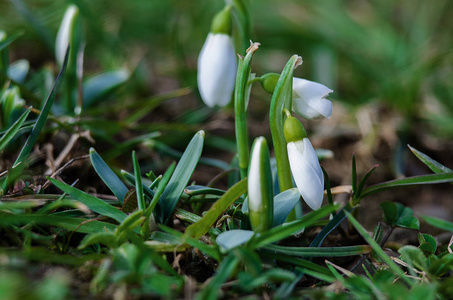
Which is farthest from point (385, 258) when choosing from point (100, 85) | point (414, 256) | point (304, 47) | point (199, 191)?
point (304, 47)

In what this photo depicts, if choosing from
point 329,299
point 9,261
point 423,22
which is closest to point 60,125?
point 9,261

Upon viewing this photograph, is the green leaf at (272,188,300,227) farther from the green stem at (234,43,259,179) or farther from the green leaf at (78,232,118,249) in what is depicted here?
the green leaf at (78,232,118,249)

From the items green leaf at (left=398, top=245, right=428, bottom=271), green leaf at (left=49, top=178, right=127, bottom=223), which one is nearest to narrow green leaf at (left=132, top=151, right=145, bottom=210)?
green leaf at (left=49, top=178, right=127, bottom=223)

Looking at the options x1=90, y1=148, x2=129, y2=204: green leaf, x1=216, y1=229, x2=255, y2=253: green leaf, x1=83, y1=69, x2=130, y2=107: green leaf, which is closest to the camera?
x1=216, y1=229, x2=255, y2=253: green leaf

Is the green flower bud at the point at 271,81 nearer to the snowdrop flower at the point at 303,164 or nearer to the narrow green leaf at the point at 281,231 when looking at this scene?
the snowdrop flower at the point at 303,164

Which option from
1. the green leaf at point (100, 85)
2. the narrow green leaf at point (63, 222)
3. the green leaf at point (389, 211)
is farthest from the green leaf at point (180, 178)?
the green leaf at point (100, 85)

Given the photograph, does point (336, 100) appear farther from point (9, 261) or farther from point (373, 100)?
point (9, 261)
